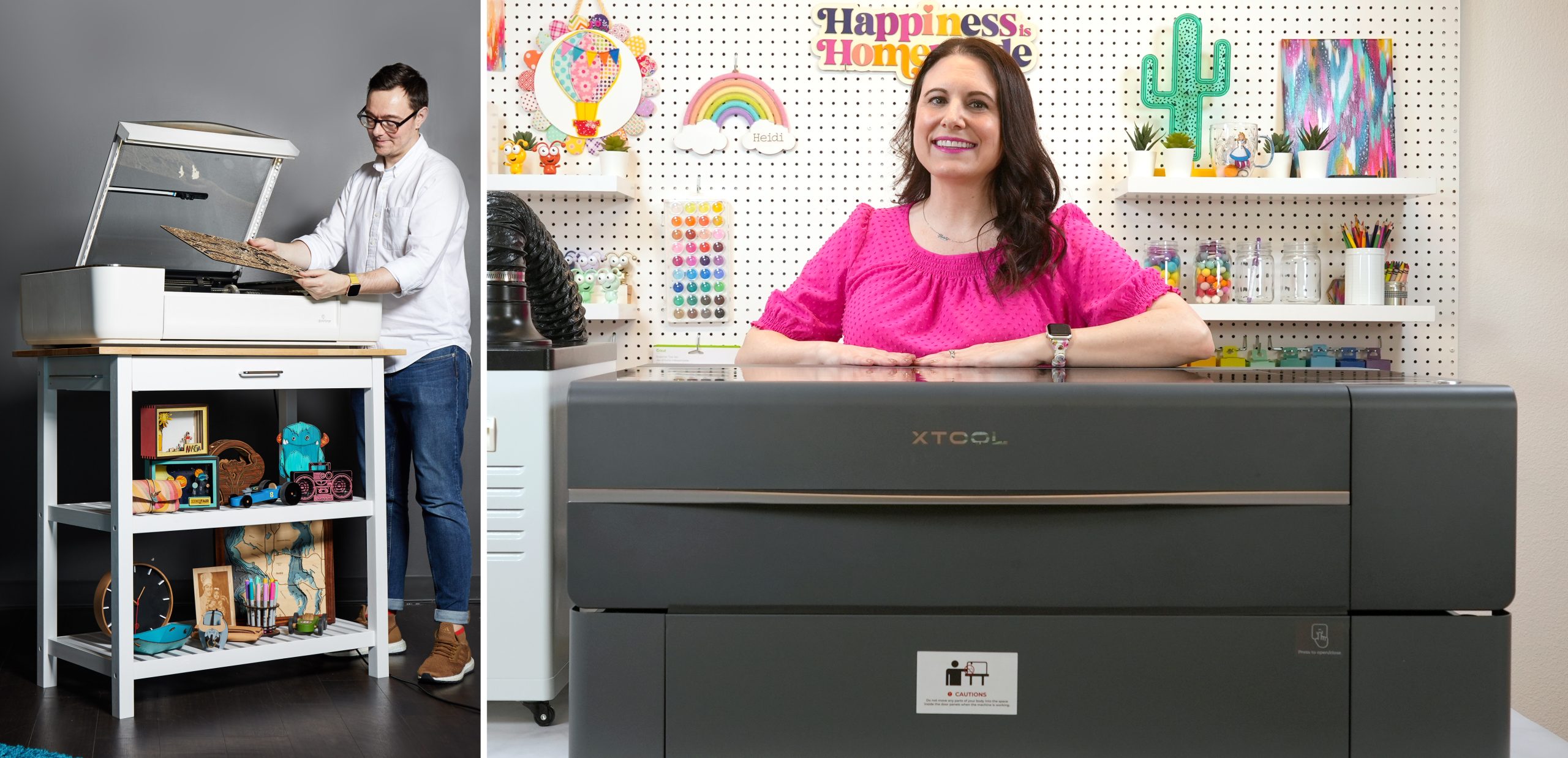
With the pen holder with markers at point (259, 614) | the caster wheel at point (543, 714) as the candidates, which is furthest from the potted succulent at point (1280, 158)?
the pen holder with markers at point (259, 614)

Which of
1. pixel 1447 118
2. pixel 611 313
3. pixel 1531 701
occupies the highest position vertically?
pixel 1447 118

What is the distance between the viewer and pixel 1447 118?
268cm

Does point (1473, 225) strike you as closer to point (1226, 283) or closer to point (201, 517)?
point (1226, 283)

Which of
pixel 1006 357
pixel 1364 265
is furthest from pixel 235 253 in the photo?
pixel 1364 265

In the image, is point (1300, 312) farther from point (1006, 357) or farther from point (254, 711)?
point (254, 711)

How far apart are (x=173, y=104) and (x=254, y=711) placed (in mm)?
1441

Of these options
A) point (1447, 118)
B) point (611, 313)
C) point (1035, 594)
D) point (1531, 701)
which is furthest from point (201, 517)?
point (1447, 118)

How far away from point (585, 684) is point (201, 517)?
1.99 meters

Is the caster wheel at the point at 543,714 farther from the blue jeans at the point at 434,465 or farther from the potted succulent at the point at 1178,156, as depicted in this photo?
the potted succulent at the point at 1178,156

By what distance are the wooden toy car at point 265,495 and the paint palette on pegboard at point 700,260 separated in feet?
3.34

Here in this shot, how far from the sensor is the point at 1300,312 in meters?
2.64

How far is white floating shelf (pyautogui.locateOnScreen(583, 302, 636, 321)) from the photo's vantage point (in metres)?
2.73

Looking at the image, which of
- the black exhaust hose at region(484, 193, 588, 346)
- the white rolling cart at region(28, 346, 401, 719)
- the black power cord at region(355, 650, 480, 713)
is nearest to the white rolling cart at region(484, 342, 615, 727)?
the black exhaust hose at region(484, 193, 588, 346)

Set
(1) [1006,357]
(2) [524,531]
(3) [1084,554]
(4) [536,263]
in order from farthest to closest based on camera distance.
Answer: (4) [536,263] → (2) [524,531] → (1) [1006,357] → (3) [1084,554]
